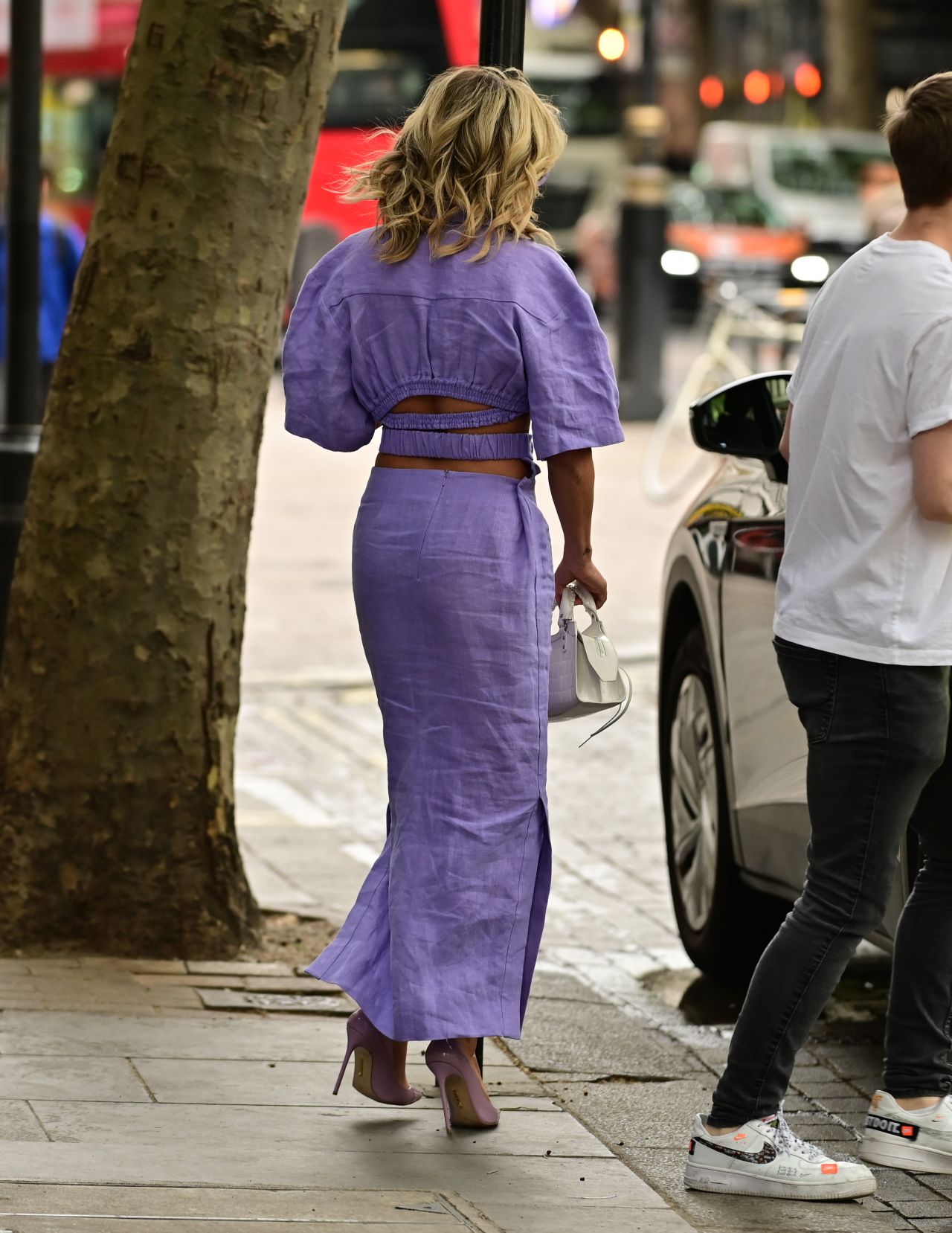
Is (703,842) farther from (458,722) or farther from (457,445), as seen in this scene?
(457,445)

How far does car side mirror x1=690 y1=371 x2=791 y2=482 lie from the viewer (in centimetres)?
483

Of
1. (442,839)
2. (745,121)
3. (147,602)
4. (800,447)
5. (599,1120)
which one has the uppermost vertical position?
(745,121)

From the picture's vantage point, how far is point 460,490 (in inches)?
166

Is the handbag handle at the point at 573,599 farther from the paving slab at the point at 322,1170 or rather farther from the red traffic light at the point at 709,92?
the red traffic light at the point at 709,92

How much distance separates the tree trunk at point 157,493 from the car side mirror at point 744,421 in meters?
1.19

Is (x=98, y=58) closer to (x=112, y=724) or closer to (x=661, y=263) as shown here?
(x=661, y=263)

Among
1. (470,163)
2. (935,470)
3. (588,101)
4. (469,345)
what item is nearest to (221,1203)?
(469,345)

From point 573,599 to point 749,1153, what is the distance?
1.05 metres

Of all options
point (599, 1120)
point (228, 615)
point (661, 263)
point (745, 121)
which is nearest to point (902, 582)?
point (599, 1120)

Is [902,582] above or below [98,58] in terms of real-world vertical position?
below

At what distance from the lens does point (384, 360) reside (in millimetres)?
4238

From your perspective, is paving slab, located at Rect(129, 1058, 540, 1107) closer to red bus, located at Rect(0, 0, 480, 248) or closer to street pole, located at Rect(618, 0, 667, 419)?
street pole, located at Rect(618, 0, 667, 419)

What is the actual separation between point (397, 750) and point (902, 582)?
3.21 feet

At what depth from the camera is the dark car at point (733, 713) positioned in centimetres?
489
